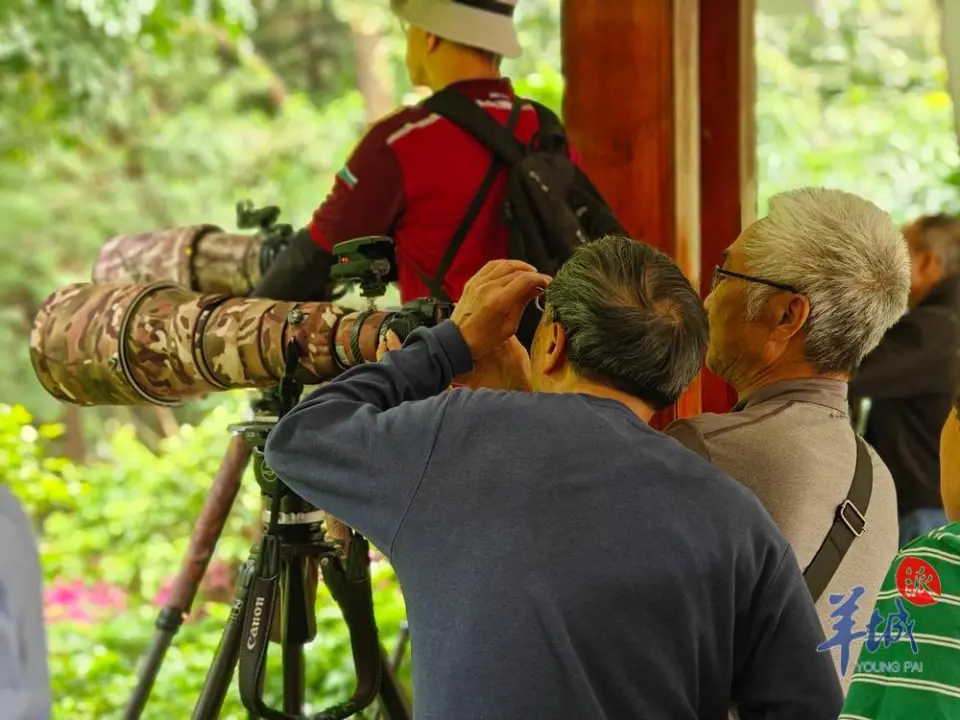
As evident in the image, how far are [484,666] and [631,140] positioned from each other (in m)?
1.47

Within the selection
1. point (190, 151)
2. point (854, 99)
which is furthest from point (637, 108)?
point (190, 151)

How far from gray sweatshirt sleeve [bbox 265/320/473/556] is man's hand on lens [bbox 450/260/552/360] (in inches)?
0.9

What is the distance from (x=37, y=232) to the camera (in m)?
6.86

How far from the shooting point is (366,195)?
2.05 meters

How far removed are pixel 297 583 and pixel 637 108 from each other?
1.17 m

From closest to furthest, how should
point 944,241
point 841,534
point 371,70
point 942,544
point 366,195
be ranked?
point 942,544
point 841,534
point 366,195
point 944,241
point 371,70

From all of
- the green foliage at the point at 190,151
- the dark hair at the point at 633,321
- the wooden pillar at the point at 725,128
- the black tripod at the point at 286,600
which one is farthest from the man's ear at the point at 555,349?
the green foliage at the point at 190,151

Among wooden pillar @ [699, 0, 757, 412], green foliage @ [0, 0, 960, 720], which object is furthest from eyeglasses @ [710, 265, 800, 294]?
green foliage @ [0, 0, 960, 720]

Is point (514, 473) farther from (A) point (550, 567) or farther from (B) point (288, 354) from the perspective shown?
(B) point (288, 354)

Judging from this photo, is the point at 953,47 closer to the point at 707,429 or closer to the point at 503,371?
the point at 707,429

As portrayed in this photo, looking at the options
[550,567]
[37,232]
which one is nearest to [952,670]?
[550,567]

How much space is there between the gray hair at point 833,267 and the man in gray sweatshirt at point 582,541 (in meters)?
0.35

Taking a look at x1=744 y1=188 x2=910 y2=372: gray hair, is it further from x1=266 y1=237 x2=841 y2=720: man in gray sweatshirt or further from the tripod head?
the tripod head

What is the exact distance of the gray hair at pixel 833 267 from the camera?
165 cm
